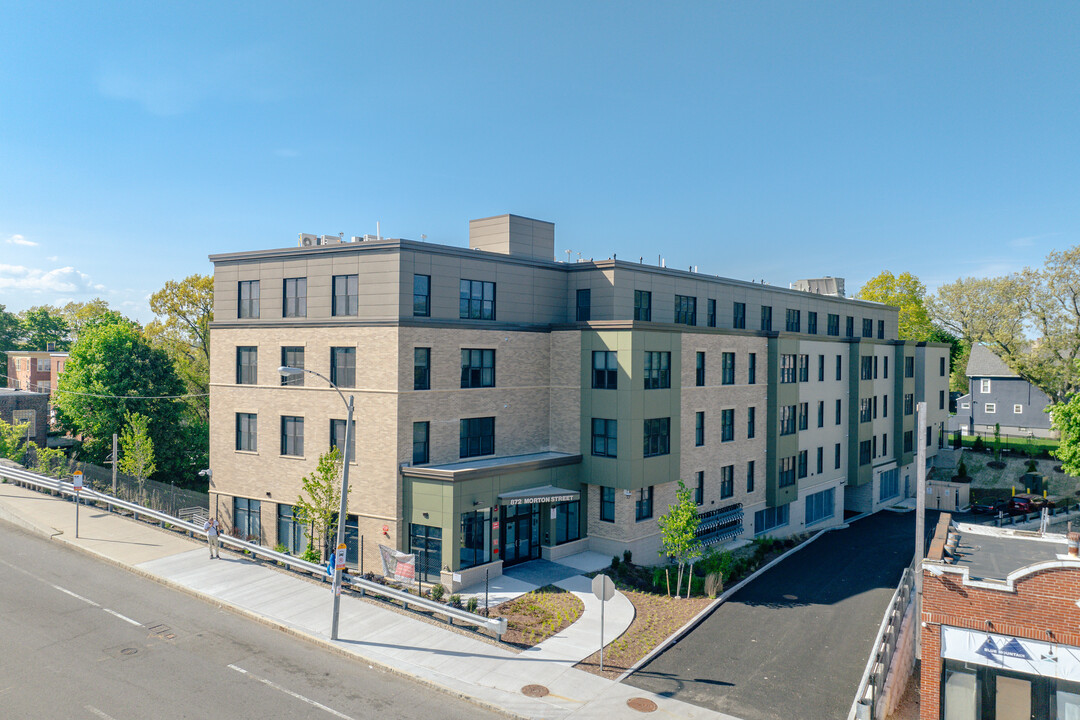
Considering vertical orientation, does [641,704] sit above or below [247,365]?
below

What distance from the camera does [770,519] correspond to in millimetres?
41156

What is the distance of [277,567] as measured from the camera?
91.2 feet

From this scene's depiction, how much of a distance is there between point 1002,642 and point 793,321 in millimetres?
32219

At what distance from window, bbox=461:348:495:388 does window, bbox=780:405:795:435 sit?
1917cm

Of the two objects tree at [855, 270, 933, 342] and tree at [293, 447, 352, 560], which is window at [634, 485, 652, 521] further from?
tree at [855, 270, 933, 342]

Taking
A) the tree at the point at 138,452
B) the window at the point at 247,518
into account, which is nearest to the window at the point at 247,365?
the window at the point at 247,518

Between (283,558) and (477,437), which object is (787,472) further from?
(283,558)

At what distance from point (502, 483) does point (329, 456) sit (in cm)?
735

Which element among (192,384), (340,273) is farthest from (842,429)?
(192,384)

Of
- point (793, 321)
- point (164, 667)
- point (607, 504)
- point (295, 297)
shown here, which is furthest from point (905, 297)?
point (164, 667)

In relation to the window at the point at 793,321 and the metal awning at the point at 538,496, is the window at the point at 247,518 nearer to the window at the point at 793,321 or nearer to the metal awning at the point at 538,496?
the metal awning at the point at 538,496

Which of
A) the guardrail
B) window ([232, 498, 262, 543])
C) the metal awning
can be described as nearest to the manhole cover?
the guardrail

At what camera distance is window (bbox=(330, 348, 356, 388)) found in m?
29.8

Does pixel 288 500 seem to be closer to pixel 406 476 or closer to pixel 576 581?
pixel 406 476
